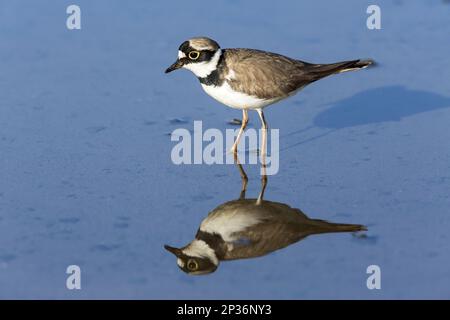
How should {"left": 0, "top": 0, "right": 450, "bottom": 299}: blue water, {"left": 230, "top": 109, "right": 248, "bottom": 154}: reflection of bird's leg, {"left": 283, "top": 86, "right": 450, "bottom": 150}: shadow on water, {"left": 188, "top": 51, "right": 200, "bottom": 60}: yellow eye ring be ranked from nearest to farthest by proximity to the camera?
1. {"left": 0, "top": 0, "right": 450, "bottom": 299}: blue water
2. {"left": 188, "top": 51, "right": 200, "bottom": 60}: yellow eye ring
3. {"left": 230, "top": 109, "right": 248, "bottom": 154}: reflection of bird's leg
4. {"left": 283, "top": 86, "right": 450, "bottom": 150}: shadow on water

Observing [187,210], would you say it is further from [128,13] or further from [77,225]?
[128,13]

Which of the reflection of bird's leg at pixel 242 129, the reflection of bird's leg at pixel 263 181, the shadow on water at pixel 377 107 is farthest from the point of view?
the shadow on water at pixel 377 107

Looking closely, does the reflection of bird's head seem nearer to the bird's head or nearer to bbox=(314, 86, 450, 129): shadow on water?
the bird's head

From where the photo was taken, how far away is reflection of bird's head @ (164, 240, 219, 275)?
6.06m

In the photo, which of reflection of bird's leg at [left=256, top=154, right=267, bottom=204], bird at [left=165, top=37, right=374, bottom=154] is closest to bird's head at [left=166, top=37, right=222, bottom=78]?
bird at [left=165, top=37, right=374, bottom=154]

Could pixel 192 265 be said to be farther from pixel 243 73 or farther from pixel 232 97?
pixel 243 73

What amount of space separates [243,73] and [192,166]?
1.00m

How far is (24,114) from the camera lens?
826 cm

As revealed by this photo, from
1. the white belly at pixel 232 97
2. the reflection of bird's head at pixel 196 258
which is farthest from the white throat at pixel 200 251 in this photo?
the white belly at pixel 232 97

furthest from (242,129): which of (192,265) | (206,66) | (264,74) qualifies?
(192,265)

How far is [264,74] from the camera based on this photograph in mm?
7836

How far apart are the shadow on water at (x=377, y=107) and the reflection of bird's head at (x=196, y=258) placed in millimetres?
2128

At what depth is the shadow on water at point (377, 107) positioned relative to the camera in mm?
8284

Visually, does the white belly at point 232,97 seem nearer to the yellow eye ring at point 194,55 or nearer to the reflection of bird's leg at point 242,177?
the yellow eye ring at point 194,55
